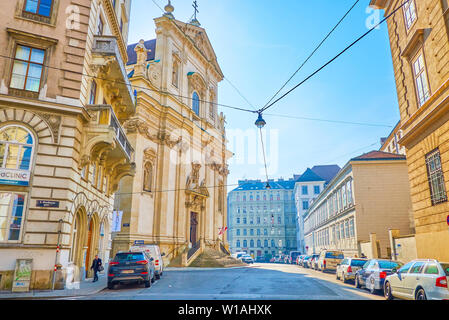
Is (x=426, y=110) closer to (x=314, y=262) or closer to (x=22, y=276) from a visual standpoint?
(x=22, y=276)

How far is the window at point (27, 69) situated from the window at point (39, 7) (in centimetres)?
178

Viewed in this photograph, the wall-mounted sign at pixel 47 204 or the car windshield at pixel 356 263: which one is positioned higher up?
the wall-mounted sign at pixel 47 204

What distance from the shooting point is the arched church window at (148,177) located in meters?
33.2

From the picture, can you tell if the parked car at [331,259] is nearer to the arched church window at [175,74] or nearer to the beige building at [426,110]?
the beige building at [426,110]

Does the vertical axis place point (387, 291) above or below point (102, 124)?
below

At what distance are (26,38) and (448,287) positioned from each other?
17.5 metres

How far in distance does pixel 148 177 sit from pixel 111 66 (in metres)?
16.6

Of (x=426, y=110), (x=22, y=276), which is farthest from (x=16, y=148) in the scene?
(x=426, y=110)

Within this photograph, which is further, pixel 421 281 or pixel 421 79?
pixel 421 79

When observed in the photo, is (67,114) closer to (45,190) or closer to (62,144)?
(62,144)

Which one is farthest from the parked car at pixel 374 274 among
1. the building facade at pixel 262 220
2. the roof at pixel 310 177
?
the building facade at pixel 262 220

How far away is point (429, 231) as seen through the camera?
53.1 ft

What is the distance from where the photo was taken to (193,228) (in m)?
40.1

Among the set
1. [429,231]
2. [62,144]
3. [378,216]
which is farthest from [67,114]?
[378,216]
